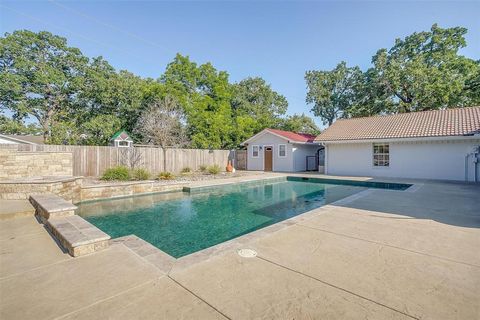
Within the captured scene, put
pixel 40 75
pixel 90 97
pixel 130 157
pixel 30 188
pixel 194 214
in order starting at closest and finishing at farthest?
1. pixel 30 188
2. pixel 194 214
3. pixel 130 157
4. pixel 40 75
5. pixel 90 97

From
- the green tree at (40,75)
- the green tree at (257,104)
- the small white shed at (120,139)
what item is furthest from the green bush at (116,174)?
the green tree at (257,104)

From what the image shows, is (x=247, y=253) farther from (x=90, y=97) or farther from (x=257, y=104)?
(x=257, y=104)

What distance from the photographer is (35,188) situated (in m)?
6.64

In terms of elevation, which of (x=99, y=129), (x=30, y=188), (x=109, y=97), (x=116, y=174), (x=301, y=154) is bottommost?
(x=30, y=188)

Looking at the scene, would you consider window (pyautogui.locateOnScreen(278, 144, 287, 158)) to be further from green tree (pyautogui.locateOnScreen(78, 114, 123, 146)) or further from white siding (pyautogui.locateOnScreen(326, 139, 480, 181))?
green tree (pyautogui.locateOnScreen(78, 114, 123, 146))

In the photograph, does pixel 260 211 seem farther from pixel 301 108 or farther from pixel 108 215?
pixel 301 108

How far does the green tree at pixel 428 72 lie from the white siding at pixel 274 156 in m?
11.3

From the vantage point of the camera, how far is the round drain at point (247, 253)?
3031 millimetres

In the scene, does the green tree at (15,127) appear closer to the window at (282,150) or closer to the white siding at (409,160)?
the window at (282,150)

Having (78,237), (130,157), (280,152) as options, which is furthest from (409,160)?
(130,157)

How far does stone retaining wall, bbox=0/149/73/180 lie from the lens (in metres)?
8.05

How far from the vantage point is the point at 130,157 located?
13781 mm

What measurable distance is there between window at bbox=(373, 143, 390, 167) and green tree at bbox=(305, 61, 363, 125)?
36.9 ft

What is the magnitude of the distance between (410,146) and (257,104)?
21.1m
